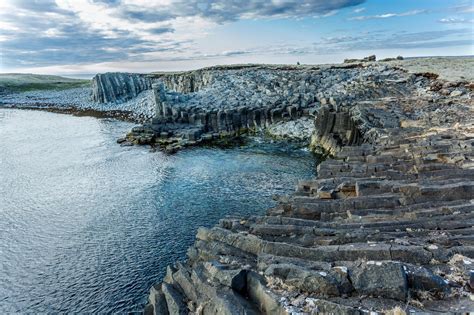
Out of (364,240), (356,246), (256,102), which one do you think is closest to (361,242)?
(364,240)

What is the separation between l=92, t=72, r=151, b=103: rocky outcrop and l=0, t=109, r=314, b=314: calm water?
44.9m

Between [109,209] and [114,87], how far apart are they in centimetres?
6882

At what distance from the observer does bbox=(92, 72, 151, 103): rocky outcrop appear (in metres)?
83.9

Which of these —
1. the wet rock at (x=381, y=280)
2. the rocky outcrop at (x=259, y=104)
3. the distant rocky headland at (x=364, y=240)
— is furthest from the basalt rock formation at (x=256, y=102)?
the wet rock at (x=381, y=280)

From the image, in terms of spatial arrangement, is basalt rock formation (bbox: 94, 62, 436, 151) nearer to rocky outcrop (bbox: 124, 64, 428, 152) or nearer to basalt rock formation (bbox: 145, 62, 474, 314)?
rocky outcrop (bbox: 124, 64, 428, 152)

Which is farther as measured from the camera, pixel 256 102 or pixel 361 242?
pixel 256 102

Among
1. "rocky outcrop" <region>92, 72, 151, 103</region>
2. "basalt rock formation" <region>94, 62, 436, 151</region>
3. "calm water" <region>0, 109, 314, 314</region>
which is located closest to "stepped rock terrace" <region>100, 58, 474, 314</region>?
"calm water" <region>0, 109, 314, 314</region>

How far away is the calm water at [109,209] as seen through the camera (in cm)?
1445

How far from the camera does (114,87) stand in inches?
3351

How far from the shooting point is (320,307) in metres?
6.58

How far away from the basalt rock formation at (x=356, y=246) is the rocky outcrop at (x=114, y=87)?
2926 inches

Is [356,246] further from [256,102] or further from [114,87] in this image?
[114,87]

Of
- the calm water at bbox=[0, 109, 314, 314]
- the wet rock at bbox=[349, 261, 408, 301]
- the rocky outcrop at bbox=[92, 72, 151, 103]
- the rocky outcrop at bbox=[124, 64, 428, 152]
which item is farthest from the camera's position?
the rocky outcrop at bbox=[92, 72, 151, 103]

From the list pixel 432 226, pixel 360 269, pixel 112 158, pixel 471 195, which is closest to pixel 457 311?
pixel 360 269
